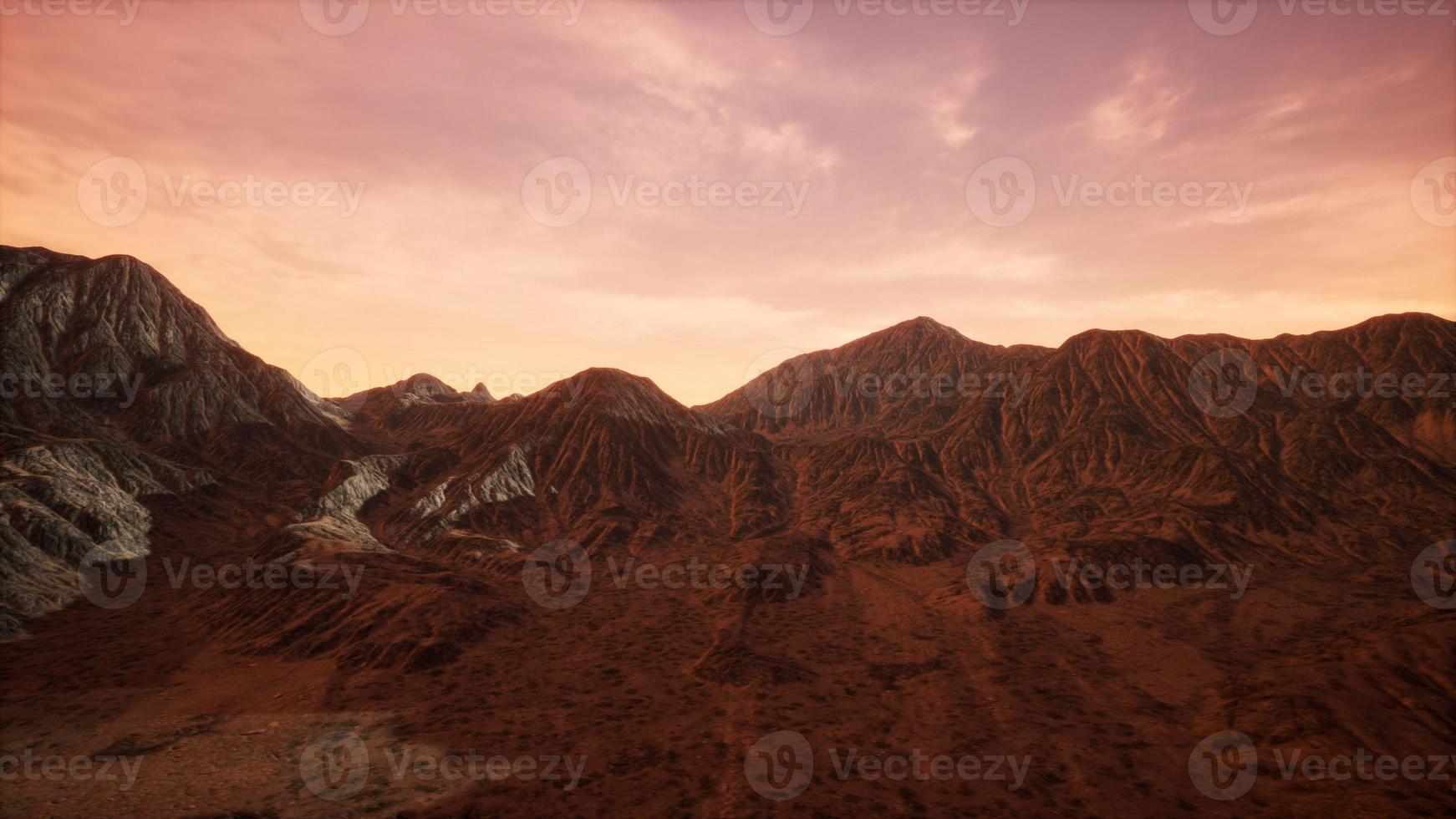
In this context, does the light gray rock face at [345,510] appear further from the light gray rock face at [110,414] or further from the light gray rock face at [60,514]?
the light gray rock face at [110,414]

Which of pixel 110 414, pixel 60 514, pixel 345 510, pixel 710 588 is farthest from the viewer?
pixel 110 414

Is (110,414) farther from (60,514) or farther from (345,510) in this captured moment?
(345,510)

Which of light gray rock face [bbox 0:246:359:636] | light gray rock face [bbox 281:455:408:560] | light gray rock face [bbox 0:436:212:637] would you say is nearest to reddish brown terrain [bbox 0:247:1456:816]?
light gray rock face [bbox 0:436:212:637]

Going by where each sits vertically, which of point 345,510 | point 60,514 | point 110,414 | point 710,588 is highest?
point 110,414

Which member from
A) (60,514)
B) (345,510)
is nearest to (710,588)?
(345,510)

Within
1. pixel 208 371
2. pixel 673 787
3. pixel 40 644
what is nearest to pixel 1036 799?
pixel 673 787

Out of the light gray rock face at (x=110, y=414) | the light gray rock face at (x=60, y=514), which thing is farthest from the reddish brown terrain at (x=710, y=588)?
the light gray rock face at (x=110, y=414)

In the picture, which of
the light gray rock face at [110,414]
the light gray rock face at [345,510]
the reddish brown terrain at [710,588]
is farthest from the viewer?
the light gray rock face at [345,510]

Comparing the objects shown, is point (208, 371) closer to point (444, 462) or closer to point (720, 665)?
point (444, 462)
